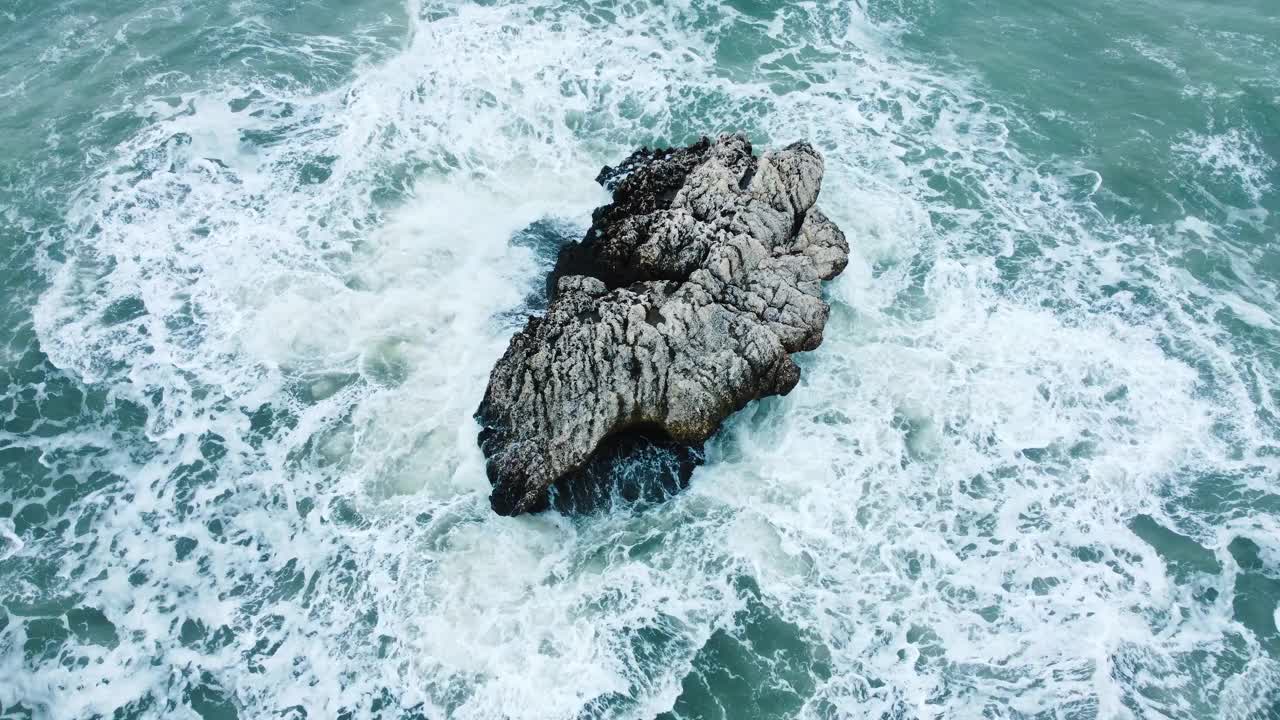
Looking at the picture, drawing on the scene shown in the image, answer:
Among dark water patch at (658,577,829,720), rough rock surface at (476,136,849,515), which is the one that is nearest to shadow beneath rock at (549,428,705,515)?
rough rock surface at (476,136,849,515)

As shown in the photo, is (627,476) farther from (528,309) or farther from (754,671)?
(528,309)

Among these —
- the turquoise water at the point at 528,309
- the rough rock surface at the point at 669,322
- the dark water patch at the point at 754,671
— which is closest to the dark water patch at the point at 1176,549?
the turquoise water at the point at 528,309

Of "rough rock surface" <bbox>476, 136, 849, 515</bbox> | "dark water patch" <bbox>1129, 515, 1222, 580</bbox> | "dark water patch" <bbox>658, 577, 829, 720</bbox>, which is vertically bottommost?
"dark water patch" <bbox>658, 577, 829, 720</bbox>

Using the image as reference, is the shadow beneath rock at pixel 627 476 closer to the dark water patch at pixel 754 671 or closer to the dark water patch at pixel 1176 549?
the dark water patch at pixel 754 671

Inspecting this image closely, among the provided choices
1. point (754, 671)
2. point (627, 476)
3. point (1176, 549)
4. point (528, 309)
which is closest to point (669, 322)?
point (627, 476)

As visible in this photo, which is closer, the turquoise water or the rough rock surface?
the turquoise water

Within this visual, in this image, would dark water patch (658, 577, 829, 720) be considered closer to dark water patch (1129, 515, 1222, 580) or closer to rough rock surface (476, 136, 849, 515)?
rough rock surface (476, 136, 849, 515)

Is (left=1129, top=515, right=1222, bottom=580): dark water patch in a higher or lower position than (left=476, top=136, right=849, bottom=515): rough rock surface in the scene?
lower
